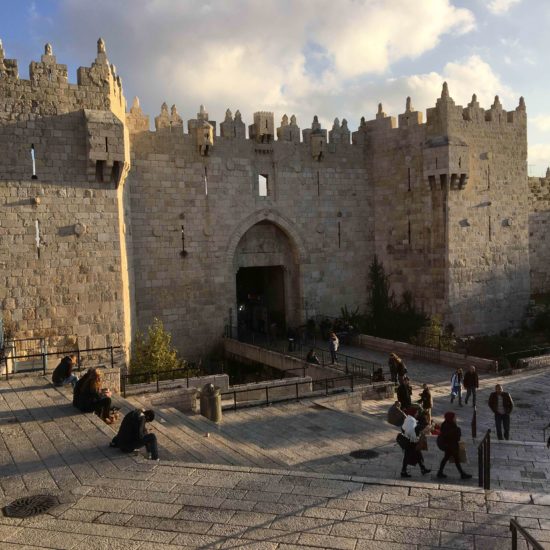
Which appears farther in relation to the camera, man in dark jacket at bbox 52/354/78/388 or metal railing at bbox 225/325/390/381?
metal railing at bbox 225/325/390/381

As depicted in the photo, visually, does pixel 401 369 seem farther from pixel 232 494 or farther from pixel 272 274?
pixel 272 274

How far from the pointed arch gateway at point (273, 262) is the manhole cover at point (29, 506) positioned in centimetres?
1608

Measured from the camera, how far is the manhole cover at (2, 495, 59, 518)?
6.43 m

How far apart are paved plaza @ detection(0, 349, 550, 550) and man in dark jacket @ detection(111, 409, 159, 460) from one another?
0.15 metres

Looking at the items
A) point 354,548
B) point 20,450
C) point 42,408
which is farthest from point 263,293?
point 354,548

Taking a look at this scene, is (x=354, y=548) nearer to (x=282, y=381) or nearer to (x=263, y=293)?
(x=282, y=381)

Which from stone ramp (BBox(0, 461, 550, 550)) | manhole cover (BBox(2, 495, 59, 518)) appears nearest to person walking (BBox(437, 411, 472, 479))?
stone ramp (BBox(0, 461, 550, 550))

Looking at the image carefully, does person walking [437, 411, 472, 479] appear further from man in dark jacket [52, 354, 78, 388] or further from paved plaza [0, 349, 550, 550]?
man in dark jacket [52, 354, 78, 388]

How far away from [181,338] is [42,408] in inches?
437

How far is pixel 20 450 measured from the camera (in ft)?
27.9

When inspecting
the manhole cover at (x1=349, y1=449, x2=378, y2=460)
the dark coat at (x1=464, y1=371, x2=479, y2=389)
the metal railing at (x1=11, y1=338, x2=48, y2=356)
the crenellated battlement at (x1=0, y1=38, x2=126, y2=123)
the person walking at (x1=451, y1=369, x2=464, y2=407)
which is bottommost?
the manhole cover at (x1=349, y1=449, x2=378, y2=460)

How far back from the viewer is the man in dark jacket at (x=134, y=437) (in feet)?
27.1

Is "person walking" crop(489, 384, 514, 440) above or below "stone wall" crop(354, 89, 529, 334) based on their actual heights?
below

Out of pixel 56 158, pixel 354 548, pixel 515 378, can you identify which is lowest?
pixel 515 378
